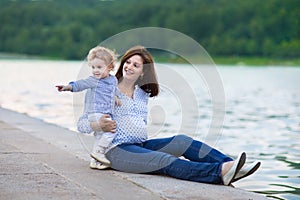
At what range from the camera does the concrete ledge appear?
5.41 m

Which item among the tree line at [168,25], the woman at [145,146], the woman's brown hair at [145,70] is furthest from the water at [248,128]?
the tree line at [168,25]

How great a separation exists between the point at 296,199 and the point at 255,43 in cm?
9842

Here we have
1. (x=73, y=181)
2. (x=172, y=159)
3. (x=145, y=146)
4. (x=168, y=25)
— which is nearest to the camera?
(x=73, y=181)

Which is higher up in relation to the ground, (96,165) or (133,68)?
(133,68)

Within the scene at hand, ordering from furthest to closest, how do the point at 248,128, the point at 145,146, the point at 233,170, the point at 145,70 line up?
the point at 248,128 < the point at 145,70 < the point at 145,146 < the point at 233,170

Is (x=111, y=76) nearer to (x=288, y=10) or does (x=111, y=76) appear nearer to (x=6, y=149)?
(x=6, y=149)

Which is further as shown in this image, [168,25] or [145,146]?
[168,25]

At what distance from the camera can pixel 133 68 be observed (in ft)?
22.1

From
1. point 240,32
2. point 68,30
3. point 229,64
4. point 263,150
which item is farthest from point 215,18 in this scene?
point 263,150

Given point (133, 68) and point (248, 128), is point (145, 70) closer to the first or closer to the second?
point (133, 68)

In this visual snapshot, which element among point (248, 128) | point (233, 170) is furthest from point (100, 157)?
point (248, 128)

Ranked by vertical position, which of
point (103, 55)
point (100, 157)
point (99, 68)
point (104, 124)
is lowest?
point (100, 157)

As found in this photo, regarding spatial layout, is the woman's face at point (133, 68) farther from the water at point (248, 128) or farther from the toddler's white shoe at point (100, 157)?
the toddler's white shoe at point (100, 157)

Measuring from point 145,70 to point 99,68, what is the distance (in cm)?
54
